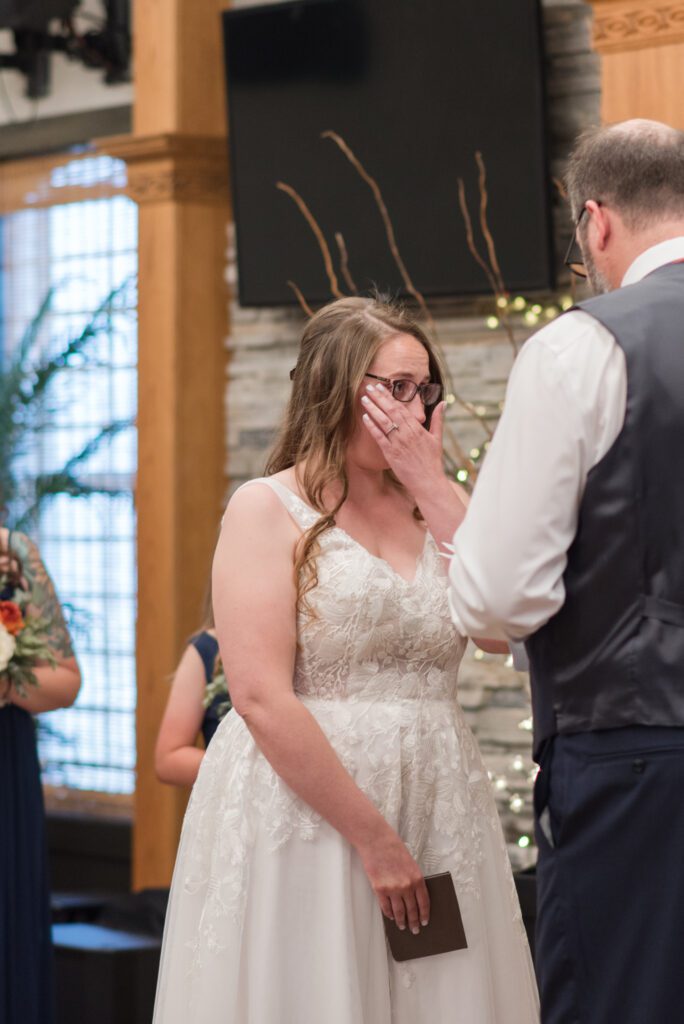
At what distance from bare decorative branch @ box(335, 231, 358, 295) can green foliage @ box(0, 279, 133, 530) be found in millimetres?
1153

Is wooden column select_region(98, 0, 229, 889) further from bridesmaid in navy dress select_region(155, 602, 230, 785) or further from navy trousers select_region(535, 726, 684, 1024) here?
navy trousers select_region(535, 726, 684, 1024)

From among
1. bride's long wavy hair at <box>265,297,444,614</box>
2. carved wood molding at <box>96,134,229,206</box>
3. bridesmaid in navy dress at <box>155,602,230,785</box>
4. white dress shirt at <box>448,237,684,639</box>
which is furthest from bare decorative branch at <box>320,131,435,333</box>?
white dress shirt at <box>448,237,684,639</box>

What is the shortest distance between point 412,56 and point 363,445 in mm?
2651

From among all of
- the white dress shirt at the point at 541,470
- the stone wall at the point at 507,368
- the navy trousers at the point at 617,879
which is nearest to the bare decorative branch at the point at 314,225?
the stone wall at the point at 507,368

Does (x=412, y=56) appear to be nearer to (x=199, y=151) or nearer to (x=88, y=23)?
(x=199, y=151)

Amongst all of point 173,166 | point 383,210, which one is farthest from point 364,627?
point 173,166

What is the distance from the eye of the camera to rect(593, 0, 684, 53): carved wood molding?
390cm

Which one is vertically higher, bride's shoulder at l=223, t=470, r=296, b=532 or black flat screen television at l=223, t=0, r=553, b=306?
black flat screen television at l=223, t=0, r=553, b=306

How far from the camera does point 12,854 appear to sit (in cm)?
351

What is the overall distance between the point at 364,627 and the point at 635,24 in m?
2.30

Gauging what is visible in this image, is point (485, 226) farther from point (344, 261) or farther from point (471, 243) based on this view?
point (344, 261)

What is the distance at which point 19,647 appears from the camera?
3.39m

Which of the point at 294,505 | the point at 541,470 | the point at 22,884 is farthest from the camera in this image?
the point at 22,884

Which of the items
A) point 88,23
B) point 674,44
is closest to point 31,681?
point 674,44
